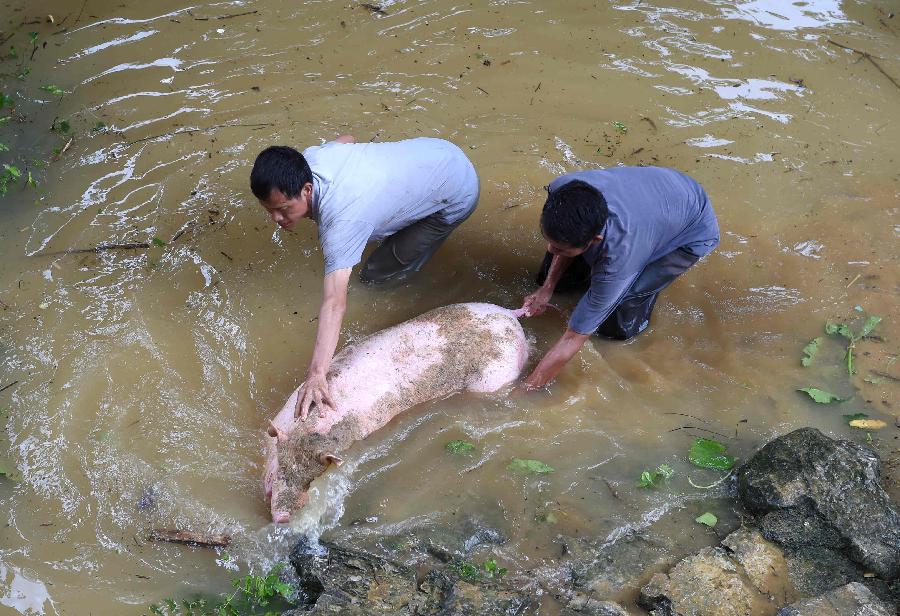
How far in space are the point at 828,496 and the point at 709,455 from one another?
27.3 inches

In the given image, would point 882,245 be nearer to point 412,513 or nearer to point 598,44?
point 598,44

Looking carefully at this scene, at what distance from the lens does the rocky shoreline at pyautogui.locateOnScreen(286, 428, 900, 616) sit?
3.33 m

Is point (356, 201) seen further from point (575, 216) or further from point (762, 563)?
point (762, 563)

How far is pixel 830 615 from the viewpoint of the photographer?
3143mm

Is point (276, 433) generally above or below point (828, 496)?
above

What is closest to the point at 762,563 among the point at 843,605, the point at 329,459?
the point at 843,605

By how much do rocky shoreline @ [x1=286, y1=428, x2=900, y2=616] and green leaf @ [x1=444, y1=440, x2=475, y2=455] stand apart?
507mm

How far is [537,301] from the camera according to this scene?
16.3 ft

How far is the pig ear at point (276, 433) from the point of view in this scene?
3.67m

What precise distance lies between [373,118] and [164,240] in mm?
2052

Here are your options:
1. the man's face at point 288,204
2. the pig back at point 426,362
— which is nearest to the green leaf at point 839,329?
the pig back at point 426,362

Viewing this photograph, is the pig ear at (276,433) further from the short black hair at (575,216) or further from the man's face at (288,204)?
the short black hair at (575,216)

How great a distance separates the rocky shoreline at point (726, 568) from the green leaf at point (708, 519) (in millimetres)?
164

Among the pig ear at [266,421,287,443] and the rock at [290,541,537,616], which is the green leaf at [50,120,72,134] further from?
the rock at [290,541,537,616]
